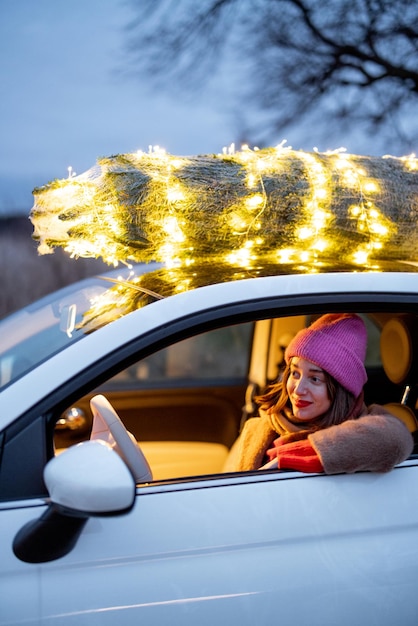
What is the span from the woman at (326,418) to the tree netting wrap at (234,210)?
0.86ft

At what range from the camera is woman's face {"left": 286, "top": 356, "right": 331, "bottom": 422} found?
2092mm

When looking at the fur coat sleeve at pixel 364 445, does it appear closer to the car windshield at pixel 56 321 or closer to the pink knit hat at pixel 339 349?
the pink knit hat at pixel 339 349

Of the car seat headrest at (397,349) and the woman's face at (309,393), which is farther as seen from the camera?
the car seat headrest at (397,349)

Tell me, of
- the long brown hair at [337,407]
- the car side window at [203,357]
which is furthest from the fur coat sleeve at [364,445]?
the car side window at [203,357]

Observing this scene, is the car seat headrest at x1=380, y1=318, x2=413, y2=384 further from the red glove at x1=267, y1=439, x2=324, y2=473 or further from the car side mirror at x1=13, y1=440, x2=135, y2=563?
the car side mirror at x1=13, y1=440, x2=135, y2=563

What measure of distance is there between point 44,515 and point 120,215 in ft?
3.06

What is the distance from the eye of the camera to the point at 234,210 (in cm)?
216

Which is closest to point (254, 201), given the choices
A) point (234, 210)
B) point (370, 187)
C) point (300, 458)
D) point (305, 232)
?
point (234, 210)

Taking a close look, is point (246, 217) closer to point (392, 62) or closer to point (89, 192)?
point (89, 192)

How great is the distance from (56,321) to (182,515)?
2.79ft

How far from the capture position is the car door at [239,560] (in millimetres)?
1545

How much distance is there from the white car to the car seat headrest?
15.6 inches

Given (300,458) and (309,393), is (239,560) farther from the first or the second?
(309,393)

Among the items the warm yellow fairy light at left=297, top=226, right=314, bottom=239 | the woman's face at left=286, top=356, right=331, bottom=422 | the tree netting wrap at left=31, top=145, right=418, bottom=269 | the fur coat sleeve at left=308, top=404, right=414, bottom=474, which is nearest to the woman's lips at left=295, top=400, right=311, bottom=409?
the woman's face at left=286, top=356, right=331, bottom=422
